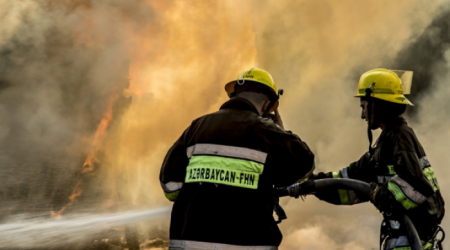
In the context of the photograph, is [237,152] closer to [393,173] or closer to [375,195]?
[375,195]

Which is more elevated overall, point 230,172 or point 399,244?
point 230,172

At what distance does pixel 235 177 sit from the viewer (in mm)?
2746

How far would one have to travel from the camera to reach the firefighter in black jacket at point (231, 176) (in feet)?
8.85

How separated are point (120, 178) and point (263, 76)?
41.5 ft

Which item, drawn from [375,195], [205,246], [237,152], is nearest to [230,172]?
[237,152]

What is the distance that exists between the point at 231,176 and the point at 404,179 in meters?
1.38

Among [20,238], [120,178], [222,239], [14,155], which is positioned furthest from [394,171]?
[120,178]

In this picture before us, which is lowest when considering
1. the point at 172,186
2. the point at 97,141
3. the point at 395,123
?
the point at 172,186

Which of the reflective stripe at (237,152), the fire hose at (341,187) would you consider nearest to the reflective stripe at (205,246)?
the reflective stripe at (237,152)

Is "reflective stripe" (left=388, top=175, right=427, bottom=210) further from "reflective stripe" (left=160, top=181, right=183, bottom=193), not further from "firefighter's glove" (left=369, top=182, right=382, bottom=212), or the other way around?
"reflective stripe" (left=160, top=181, right=183, bottom=193)

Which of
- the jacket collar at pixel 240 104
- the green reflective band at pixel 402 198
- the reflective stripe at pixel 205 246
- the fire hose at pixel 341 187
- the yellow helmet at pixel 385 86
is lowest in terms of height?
the reflective stripe at pixel 205 246

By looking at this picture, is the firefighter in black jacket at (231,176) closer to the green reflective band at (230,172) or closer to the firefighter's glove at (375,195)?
the green reflective band at (230,172)

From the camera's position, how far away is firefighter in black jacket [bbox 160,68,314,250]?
2.70 m

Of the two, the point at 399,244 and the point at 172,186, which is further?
the point at 399,244
